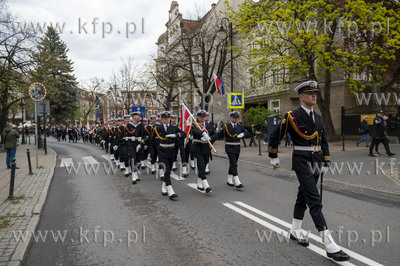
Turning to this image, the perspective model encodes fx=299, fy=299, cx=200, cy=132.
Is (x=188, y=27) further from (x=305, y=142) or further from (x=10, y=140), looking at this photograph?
(x=305, y=142)

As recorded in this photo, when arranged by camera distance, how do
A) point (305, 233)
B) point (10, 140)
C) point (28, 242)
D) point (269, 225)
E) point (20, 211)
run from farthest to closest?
point (10, 140), point (20, 211), point (269, 225), point (305, 233), point (28, 242)

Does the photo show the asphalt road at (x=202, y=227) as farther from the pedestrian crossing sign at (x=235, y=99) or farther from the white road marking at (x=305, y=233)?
the pedestrian crossing sign at (x=235, y=99)

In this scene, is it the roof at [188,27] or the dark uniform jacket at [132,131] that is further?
the roof at [188,27]

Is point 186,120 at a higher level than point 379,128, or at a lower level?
higher

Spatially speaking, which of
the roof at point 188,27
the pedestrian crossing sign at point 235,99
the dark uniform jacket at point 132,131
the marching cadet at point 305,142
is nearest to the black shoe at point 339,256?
the marching cadet at point 305,142

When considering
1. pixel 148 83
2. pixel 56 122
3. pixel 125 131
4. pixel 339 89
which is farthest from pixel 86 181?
pixel 56 122

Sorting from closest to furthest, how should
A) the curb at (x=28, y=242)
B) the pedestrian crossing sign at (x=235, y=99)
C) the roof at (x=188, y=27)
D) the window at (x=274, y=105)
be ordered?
the curb at (x=28, y=242) < the pedestrian crossing sign at (x=235, y=99) < the roof at (x=188, y=27) < the window at (x=274, y=105)

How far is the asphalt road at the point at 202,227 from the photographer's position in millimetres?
Result: 3869

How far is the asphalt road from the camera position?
3.87 m

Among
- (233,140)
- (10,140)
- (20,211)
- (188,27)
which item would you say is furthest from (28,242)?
(188,27)

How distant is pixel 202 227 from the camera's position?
495 cm

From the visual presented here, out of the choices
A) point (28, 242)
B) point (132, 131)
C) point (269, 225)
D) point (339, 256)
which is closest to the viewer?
point (339, 256)

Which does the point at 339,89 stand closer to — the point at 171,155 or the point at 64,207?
the point at 171,155

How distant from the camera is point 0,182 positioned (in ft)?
30.6
